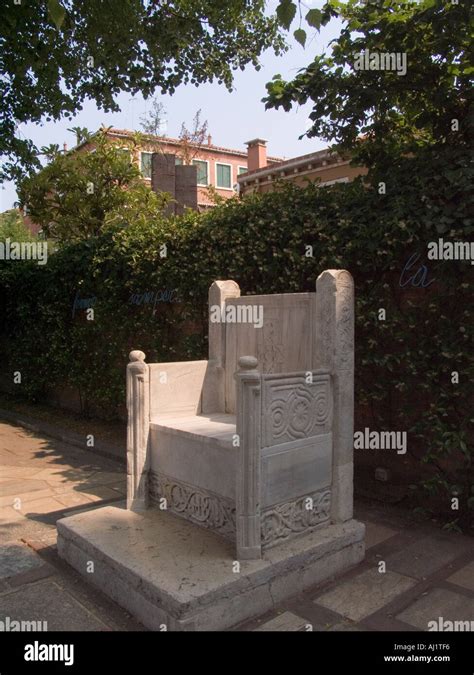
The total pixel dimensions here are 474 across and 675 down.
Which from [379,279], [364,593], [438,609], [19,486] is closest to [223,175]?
[19,486]

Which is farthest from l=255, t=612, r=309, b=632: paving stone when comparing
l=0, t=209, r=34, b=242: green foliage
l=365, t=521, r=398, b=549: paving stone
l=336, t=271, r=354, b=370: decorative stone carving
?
l=0, t=209, r=34, b=242: green foliage

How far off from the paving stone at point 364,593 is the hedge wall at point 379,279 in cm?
90

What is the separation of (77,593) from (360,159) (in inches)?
167

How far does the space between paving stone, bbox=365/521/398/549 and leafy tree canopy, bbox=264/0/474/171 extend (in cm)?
291

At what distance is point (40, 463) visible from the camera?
6.07 m

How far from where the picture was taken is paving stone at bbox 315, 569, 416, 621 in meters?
2.77

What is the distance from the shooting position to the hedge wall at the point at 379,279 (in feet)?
12.1

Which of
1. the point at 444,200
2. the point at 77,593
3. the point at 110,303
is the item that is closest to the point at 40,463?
the point at 110,303

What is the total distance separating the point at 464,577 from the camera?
122 inches

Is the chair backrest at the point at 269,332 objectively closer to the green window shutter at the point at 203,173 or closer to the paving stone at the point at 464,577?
the paving stone at the point at 464,577

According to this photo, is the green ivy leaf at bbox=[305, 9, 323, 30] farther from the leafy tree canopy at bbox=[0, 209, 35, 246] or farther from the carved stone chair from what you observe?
the leafy tree canopy at bbox=[0, 209, 35, 246]

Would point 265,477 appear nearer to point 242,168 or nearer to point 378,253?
point 378,253

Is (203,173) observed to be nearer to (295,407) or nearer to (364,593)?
(295,407)
